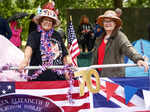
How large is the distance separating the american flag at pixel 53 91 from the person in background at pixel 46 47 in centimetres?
30

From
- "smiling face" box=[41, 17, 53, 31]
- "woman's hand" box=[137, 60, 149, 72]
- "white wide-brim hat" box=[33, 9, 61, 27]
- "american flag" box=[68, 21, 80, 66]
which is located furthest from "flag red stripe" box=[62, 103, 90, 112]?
"white wide-brim hat" box=[33, 9, 61, 27]

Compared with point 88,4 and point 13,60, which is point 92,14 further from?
point 13,60

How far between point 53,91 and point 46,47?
2.10 feet

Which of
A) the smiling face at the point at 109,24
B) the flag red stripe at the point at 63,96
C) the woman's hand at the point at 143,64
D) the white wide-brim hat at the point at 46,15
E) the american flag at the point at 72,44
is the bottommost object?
the flag red stripe at the point at 63,96

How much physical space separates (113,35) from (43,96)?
1198 mm

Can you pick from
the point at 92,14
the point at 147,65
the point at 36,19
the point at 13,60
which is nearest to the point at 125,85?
the point at 147,65

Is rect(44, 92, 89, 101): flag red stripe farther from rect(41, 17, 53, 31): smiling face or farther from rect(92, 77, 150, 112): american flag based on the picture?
rect(41, 17, 53, 31): smiling face

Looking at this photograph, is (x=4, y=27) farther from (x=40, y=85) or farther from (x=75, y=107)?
(x=75, y=107)

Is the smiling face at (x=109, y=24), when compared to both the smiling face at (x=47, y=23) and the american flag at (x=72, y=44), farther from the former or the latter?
the smiling face at (x=47, y=23)

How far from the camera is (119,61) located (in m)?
3.74

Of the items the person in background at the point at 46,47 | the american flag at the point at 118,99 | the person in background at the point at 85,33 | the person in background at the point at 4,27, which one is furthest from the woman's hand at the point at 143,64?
the person in background at the point at 85,33

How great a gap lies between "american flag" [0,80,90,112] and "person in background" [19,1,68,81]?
11.7 inches

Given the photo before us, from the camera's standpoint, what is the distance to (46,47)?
364 centimetres

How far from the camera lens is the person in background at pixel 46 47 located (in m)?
3.59
